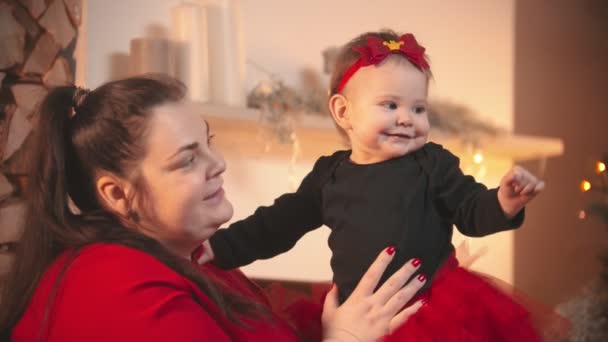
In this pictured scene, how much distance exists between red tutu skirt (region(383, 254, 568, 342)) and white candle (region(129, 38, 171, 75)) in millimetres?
1244

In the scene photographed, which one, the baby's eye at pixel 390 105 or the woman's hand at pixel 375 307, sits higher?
the baby's eye at pixel 390 105

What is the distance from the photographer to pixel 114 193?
1.07 metres

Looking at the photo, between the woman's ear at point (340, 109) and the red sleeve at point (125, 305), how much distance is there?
0.52m

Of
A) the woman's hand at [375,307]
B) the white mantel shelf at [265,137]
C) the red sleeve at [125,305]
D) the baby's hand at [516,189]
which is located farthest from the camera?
the white mantel shelf at [265,137]

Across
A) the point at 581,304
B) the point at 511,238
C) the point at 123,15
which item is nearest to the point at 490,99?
the point at 511,238

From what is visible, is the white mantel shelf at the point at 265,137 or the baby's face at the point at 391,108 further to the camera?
the white mantel shelf at the point at 265,137

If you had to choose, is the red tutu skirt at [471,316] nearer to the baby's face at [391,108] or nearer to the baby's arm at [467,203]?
the baby's arm at [467,203]

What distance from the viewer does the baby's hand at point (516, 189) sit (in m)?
1.02

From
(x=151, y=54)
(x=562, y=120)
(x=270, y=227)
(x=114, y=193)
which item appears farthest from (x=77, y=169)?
(x=562, y=120)

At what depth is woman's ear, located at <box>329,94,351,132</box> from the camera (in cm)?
131

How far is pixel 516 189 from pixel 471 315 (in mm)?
248

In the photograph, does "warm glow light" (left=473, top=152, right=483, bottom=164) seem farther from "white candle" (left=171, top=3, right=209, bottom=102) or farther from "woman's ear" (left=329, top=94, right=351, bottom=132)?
"woman's ear" (left=329, top=94, right=351, bottom=132)

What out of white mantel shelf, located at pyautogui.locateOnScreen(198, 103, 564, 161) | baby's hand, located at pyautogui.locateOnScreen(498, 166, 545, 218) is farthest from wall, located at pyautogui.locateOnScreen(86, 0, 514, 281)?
baby's hand, located at pyautogui.locateOnScreen(498, 166, 545, 218)

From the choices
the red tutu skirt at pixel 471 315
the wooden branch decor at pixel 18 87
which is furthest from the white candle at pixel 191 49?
the red tutu skirt at pixel 471 315
